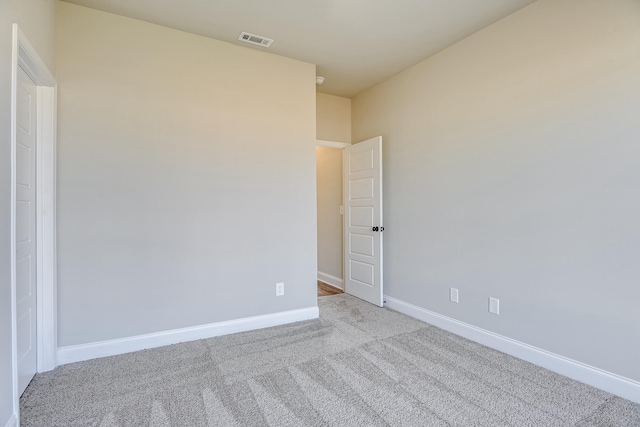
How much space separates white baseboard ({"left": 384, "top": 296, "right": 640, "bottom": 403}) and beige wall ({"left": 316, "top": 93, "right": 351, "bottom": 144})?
97.1 inches

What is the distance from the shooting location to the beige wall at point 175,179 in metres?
2.38

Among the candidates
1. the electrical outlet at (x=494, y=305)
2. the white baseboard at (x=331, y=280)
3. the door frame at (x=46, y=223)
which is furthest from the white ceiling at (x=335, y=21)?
the white baseboard at (x=331, y=280)

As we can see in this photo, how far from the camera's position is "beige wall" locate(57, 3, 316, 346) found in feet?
7.79

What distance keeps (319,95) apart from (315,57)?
38.8 inches

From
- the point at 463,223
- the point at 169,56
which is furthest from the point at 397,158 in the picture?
the point at 169,56

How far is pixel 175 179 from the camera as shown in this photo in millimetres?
2691

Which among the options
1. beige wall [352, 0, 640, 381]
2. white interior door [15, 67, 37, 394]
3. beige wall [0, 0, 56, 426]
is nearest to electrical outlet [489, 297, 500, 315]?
beige wall [352, 0, 640, 381]

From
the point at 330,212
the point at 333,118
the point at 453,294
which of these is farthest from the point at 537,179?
the point at 330,212

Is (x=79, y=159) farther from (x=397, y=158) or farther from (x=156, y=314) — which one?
(x=397, y=158)

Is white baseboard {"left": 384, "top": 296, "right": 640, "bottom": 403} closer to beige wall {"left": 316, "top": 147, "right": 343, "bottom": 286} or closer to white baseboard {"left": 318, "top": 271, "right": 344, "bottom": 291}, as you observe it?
white baseboard {"left": 318, "top": 271, "right": 344, "bottom": 291}

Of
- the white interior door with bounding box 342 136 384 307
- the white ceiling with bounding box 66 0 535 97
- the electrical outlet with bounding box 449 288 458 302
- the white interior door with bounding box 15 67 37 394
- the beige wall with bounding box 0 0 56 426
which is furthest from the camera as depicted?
the white interior door with bounding box 342 136 384 307

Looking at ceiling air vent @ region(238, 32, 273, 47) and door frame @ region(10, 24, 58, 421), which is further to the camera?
ceiling air vent @ region(238, 32, 273, 47)

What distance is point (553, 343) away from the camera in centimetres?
226

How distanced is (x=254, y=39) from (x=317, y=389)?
2.97 meters
